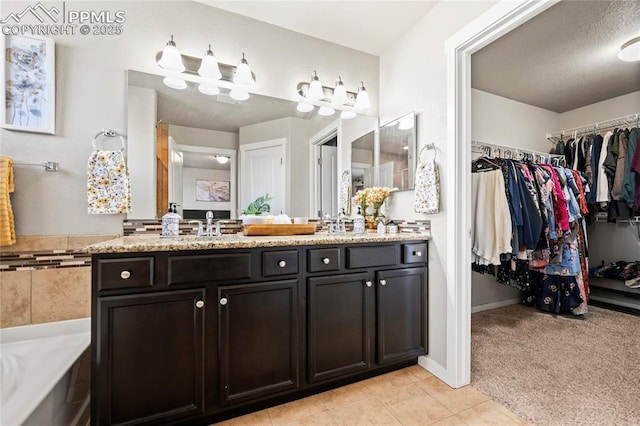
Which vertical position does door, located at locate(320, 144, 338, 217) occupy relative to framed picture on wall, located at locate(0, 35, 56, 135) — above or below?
below

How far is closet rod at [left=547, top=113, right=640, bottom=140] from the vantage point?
3100 millimetres

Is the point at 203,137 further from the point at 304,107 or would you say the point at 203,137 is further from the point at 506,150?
the point at 506,150

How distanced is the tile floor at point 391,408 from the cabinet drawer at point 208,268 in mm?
782

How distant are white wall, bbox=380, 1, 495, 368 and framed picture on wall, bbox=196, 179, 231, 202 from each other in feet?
4.53

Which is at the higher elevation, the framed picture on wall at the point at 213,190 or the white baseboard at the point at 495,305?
the framed picture on wall at the point at 213,190

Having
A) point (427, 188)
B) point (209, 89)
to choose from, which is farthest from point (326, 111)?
point (427, 188)

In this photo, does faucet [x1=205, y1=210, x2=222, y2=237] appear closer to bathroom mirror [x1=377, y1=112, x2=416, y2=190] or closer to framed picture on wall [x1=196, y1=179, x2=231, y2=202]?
framed picture on wall [x1=196, y1=179, x2=231, y2=202]

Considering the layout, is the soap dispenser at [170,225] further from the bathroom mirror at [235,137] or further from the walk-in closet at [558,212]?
the walk-in closet at [558,212]

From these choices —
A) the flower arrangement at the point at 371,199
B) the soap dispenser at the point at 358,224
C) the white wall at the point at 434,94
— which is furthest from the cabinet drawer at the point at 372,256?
the flower arrangement at the point at 371,199

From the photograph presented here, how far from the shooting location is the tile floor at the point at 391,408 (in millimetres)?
1490

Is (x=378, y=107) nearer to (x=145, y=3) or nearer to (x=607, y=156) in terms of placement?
(x=145, y=3)

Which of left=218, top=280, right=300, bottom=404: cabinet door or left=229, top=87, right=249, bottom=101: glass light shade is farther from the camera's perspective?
left=229, top=87, right=249, bottom=101: glass light shade

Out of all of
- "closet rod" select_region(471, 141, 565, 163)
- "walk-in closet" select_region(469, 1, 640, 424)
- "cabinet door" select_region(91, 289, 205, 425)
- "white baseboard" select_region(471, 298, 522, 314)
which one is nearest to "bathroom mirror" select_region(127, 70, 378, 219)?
"cabinet door" select_region(91, 289, 205, 425)

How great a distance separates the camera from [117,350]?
49.3 inches
